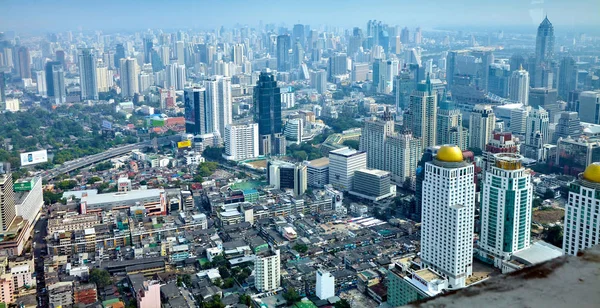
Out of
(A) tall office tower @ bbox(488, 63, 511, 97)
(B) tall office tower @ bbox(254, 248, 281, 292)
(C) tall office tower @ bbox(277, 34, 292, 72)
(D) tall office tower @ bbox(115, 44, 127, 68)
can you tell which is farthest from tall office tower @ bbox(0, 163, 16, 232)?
(C) tall office tower @ bbox(277, 34, 292, 72)

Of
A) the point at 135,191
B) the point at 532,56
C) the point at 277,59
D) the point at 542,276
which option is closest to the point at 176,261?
the point at 135,191

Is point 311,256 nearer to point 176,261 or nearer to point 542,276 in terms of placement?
point 176,261

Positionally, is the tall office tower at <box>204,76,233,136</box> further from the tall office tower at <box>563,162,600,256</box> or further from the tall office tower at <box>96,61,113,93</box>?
the tall office tower at <box>563,162,600,256</box>

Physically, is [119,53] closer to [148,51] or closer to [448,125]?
[148,51]

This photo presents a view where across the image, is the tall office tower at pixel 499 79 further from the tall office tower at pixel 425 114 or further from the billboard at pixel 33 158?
the billboard at pixel 33 158

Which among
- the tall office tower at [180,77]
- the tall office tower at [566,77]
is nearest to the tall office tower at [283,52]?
the tall office tower at [180,77]
